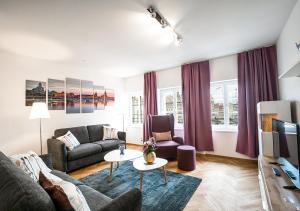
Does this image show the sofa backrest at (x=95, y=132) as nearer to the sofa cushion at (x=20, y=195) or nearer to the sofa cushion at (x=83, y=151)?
the sofa cushion at (x=83, y=151)

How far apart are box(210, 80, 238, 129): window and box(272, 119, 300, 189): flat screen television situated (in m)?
1.92

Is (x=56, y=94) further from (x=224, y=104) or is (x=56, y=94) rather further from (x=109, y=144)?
(x=224, y=104)

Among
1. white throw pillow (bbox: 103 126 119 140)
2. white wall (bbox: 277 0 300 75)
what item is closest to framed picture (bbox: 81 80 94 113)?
white throw pillow (bbox: 103 126 119 140)

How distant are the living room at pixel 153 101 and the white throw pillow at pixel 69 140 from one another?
31 mm

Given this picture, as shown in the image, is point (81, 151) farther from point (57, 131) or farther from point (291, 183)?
point (291, 183)

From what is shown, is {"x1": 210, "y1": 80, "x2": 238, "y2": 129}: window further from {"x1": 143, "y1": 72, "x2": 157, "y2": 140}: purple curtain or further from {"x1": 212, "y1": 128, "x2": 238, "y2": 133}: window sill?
{"x1": 143, "y1": 72, "x2": 157, "y2": 140}: purple curtain

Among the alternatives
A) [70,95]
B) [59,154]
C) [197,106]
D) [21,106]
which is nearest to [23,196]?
[59,154]

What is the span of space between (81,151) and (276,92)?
422 centimetres

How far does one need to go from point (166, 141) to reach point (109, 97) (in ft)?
8.08

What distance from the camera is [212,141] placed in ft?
13.0

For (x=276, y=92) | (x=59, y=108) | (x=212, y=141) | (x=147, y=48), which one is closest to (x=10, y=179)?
(x=147, y=48)

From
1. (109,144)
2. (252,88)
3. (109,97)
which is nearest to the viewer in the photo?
(252,88)

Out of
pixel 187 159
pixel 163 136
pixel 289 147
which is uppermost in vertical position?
pixel 289 147

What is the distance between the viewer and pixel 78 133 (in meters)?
3.86
